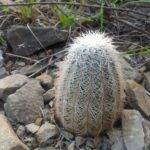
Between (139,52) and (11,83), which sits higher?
(139,52)

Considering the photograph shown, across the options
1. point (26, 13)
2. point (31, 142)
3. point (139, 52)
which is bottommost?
point (31, 142)

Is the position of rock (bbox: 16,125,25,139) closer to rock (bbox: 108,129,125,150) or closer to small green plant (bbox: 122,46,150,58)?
rock (bbox: 108,129,125,150)

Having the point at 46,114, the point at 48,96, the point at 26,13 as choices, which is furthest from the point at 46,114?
the point at 26,13

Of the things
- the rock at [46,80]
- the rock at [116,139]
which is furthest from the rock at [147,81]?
the rock at [46,80]

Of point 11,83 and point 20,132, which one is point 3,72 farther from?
point 20,132

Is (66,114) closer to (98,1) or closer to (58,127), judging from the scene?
(58,127)

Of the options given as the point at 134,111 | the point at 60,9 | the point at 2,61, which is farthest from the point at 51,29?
the point at 134,111

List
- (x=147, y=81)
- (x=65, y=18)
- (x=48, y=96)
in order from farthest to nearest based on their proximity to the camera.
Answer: (x=65, y=18) < (x=147, y=81) < (x=48, y=96)

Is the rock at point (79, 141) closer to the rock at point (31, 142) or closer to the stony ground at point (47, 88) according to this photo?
the stony ground at point (47, 88)
